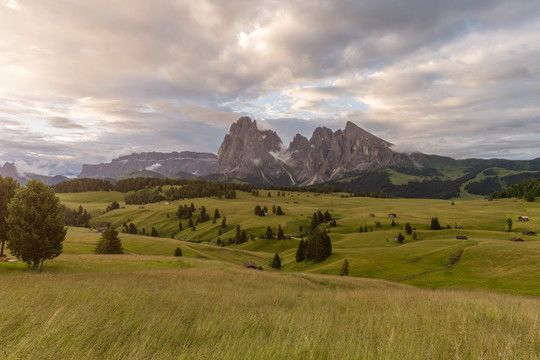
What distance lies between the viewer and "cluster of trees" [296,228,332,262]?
82812mm

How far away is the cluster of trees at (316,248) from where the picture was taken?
8281 centimetres

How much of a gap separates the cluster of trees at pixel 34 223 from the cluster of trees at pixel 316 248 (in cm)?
7027

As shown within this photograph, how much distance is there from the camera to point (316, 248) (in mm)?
83875

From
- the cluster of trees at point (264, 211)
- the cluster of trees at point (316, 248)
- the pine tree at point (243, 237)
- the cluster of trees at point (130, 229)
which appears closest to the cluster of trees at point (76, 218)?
the cluster of trees at point (130, 229)

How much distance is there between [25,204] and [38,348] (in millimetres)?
27203

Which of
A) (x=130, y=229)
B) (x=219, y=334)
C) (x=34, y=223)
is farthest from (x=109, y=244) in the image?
(x=130, y=229)

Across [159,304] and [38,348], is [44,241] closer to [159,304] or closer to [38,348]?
[159,304]

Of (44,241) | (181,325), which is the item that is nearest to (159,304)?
(181,325)

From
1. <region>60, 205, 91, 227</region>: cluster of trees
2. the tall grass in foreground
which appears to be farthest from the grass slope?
the tall grass in foreground

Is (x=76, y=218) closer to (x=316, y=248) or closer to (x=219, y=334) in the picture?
(x=316, y=248)

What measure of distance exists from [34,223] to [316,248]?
73.0 m

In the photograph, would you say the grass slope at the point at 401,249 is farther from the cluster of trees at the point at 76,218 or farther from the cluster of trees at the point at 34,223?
the cluster of trees at the point at 76,218

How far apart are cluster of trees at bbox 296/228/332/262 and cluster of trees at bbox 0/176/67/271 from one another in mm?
70269

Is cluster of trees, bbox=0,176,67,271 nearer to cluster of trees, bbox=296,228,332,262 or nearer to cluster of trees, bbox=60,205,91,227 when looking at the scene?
cluster of trees, bbox=296,228,332,262
